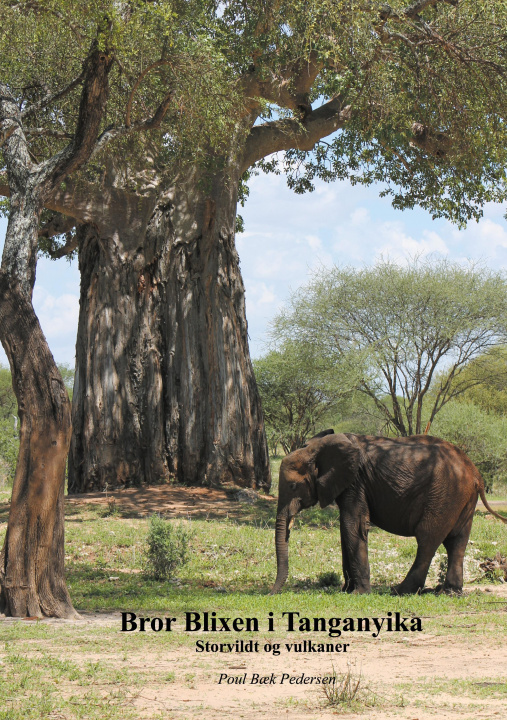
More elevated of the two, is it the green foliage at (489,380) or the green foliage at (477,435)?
the green foliage at (489,380)

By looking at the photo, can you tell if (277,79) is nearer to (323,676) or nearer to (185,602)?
(185,602)

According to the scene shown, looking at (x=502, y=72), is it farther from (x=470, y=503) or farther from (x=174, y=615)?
(x=174, y=615)

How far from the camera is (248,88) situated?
18141mm

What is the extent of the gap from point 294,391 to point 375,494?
24.7 metres

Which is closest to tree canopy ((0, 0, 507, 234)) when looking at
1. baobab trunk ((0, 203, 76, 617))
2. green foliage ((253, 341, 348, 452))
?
baobab trunk ((0, 203, 76, 617))

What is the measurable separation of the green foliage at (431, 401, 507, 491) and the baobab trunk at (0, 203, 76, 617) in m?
28.9

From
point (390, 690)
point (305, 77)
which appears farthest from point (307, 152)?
point (390, 690)

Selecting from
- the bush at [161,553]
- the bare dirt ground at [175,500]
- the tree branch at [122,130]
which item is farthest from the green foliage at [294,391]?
the bush at [161,553]

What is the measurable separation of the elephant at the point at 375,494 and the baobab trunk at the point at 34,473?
2.39 metres

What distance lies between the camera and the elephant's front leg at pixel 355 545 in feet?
28.4

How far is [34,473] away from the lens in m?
7.78

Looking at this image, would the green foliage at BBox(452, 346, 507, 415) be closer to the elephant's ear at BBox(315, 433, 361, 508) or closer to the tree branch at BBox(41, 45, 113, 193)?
the elephant's ear at BBox(315, 433, 361, 508)

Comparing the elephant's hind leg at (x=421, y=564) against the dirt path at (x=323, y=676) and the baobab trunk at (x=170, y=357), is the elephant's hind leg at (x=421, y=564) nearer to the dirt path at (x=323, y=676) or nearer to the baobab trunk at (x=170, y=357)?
the dirt path at (x=323, y=676)

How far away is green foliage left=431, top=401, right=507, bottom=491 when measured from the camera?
35344 millimetres
